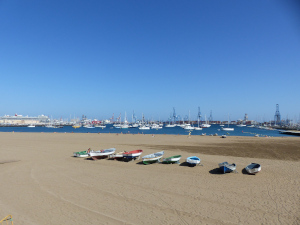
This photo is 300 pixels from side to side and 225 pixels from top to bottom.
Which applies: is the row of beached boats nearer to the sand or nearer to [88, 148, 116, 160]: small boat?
[88, 148, 116, 160]: small boat

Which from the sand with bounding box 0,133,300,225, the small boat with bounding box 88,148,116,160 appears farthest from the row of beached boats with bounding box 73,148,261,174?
the sand with bounding box 0,133,300,225

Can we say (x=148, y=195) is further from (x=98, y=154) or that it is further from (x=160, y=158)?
(x=98, y=154)

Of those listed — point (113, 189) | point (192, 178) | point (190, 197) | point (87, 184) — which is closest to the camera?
point (190, 197)

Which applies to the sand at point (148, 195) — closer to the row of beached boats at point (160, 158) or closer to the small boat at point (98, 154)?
the row of beached boats at point (160, 158)

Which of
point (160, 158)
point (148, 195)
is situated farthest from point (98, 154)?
point (148, 195)

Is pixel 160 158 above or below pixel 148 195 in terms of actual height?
above

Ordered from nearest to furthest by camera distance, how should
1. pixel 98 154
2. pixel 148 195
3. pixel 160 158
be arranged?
pixel 148 195 < pixel 160 158 < pixel 98 154

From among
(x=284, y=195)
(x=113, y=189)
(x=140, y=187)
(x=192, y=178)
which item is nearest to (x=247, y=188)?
(x=284, y=195)

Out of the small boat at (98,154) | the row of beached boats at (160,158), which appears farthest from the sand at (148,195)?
the small boat at (98,154)

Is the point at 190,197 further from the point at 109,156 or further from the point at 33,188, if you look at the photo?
the point at 109,156

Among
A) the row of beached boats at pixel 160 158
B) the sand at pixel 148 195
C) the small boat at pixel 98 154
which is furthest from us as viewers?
the small boat at pixel 98 154

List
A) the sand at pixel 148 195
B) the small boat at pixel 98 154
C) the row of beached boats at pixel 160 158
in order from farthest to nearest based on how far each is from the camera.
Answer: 1. the small boat at pixel 98 154
2. the row of beached boats at pixel 160 158
3. the sand at pixel 148 195

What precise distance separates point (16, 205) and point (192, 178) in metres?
12.5

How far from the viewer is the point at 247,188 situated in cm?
1378
